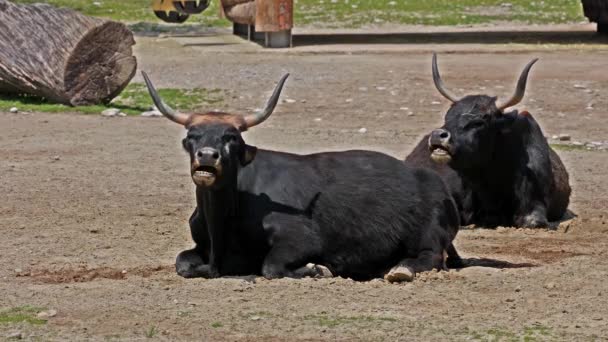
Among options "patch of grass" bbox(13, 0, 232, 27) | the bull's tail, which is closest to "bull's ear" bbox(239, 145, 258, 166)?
the bull's tail

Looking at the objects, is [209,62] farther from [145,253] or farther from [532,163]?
[145,253]

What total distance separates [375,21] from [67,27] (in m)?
14.8

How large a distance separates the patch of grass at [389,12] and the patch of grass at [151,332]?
24.1 meters

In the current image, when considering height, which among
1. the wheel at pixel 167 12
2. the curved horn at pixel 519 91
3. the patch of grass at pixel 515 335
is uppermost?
the curved horn at pixel 519 91

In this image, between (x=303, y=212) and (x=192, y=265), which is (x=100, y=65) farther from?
(x=303, y=212)

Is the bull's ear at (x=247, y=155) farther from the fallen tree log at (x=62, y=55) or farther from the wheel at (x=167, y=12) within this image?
the wheel at (x=167, y=12)

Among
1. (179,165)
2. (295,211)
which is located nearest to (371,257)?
(295,211)

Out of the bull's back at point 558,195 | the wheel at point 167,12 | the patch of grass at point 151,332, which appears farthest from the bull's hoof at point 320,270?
the wheel at point 167,12

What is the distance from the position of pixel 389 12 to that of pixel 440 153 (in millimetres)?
23166

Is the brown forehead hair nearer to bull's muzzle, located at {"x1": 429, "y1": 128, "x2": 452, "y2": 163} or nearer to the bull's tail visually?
Result: the bull's tail

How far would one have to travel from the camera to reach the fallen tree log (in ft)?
60.5

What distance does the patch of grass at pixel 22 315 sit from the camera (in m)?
8.27

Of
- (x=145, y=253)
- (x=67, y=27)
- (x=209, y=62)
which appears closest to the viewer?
(x=145, y=253)

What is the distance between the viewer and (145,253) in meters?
10.5
